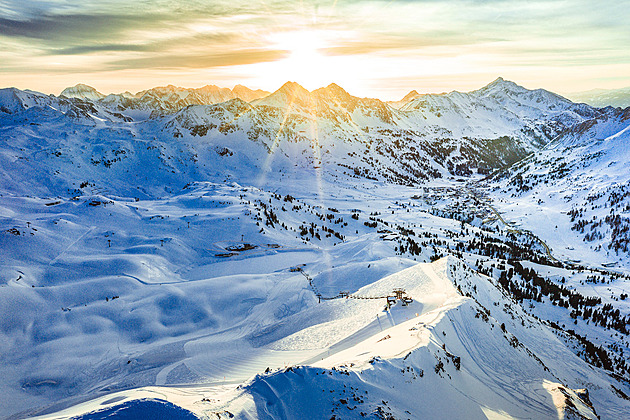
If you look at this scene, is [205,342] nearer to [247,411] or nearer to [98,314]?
[98,314]

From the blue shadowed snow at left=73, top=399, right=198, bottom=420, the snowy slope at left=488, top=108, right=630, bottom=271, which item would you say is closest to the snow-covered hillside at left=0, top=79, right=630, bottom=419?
the blue shadowed snow at left=73, top=399, right=198, bottom=420

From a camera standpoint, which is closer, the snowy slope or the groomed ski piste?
the groomed ski piste

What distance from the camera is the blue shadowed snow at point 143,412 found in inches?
390

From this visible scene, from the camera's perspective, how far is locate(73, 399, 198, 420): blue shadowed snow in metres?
9.91

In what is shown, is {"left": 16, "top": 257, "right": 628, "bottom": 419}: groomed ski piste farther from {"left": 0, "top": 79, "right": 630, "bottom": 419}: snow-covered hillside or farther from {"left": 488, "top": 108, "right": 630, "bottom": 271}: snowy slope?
{"left": 488, "top": 108, "right": 630, "bottom": 271}: snowy slope

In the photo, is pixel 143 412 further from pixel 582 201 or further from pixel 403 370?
pixel 582 201

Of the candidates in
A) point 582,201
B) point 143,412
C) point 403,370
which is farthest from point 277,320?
point 582,201

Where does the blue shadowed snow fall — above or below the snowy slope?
above

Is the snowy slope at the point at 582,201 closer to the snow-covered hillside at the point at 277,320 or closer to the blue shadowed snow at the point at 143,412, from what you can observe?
the snow-covered hillside at the point at 277,320

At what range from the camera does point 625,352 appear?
3947cm

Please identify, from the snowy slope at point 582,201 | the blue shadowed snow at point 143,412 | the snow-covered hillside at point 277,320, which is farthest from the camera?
the snowy slope at point 582,201

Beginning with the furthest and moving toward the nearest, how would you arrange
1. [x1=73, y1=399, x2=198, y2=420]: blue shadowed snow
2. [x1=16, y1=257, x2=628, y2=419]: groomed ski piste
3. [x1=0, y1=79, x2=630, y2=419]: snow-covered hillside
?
[x1=0, y1=79, x2=630, y2=419]: snow-covered hillside → [x1=16, y1=257, x2=628, y2=419]: groomed ski piste → [x1=73, y1=399, x2=198, y2=420]: blue shadowed snow

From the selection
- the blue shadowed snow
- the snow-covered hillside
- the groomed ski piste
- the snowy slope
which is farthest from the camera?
the snowy slope

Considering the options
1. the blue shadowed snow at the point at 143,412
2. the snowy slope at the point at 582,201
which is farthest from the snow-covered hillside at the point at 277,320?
the snowy slope at the point at 582,201
